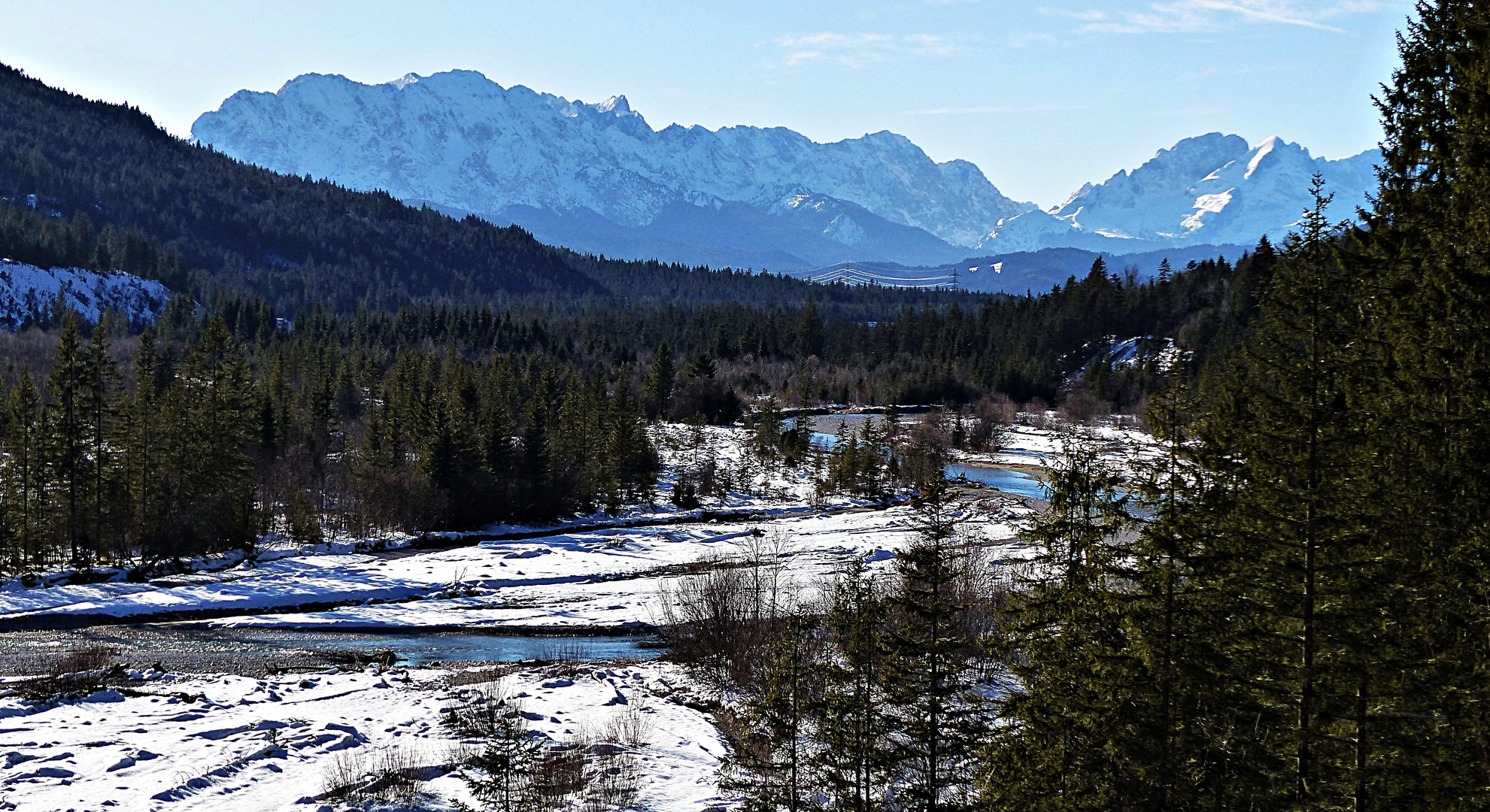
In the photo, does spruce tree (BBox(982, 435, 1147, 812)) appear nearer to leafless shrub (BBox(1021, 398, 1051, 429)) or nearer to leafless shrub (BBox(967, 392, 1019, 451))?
leafless shrub (BBox(967, 392, 1019, 451))

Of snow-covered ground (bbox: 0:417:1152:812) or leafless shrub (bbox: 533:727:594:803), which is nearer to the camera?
leafless shrub (bbox: 533:727:594:803)

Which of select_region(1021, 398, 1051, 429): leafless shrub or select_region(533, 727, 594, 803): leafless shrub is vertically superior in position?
select_region(1021, 398, 1051, 429): leafless shrub

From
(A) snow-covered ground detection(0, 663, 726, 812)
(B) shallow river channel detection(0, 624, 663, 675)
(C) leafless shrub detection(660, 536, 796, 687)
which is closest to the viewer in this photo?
(A) snow-covered ground detection(0, 663, 726, 812)

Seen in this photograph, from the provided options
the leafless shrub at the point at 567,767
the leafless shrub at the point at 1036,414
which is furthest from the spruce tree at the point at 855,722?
the leafless shrub at the point at 1036,414

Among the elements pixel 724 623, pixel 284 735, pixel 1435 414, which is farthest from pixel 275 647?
pixel 1435 414

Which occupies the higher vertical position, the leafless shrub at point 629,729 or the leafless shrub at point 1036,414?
the leafless shrub at point 1036,414

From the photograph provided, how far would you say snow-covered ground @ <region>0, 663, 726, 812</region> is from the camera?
21.7 m

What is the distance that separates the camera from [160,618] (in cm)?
4384

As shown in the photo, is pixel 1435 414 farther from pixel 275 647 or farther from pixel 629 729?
pixel 275 647

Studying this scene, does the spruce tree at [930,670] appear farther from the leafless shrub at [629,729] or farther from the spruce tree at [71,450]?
the spruce tree at [71,450]

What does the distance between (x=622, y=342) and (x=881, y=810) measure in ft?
602

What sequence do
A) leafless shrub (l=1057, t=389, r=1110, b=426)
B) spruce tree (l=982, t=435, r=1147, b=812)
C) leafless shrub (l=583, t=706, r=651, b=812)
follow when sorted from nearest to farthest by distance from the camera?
spruce tree (l=982, t=435, r=1147, b=812) < leafless shrub (l=583, t=706, r=651, b=812) < leafless shrub (l=1057, t=389, r=1110, b=426)

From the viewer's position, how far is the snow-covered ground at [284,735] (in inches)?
854

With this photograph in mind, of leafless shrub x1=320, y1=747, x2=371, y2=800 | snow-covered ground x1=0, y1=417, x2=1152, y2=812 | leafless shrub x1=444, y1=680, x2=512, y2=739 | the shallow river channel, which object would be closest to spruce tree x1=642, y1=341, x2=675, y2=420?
snow-covered ground x1=0, y1=417, x2=1152, y2=812
